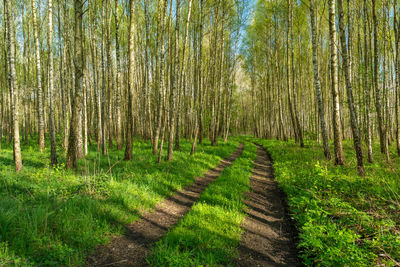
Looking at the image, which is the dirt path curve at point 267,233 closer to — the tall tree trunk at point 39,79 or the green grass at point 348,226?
the green grass at point 348,226

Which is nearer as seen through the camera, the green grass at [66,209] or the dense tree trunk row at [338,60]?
the green grass at [66,209]

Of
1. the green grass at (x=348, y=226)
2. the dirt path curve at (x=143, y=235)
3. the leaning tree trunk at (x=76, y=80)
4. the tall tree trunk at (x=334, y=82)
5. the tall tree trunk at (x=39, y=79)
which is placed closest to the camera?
the green grass at (x=348, y=226)

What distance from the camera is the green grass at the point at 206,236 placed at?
2840 millimetres

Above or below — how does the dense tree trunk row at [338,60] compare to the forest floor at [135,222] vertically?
above

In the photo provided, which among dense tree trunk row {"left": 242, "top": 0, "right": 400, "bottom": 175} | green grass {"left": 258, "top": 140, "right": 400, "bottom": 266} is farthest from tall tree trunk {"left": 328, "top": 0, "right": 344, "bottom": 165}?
green grass {"left": 258, "top": 140, "right": 400, "bottom": 266}

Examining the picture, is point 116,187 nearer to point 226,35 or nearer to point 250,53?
point 226,35

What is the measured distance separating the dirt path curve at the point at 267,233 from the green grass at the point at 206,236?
18 centimetres

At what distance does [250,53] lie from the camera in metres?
26.8

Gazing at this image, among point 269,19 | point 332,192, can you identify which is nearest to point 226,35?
point 269,19

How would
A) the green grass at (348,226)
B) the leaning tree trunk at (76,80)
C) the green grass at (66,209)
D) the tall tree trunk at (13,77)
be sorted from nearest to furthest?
the green grass at (348,226)
the green grass at (66,209)
the tall tree trunk at (13,77)
the leaning tree trunk at (76,80)

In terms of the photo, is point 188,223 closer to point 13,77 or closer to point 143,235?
point 143,235

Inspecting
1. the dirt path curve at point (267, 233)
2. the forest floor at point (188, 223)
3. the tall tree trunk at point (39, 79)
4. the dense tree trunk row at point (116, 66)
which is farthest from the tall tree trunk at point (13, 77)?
the dirt path curve at point (267, 233)

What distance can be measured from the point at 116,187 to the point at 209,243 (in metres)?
3.07

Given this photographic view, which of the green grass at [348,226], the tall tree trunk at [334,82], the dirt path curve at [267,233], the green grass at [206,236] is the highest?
the tall tree trunk at [334,82]
